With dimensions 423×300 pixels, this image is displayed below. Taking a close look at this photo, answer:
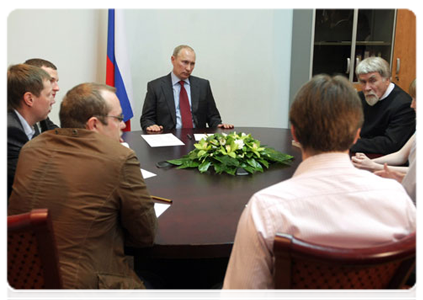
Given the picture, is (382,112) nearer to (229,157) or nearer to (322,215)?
(229,157)

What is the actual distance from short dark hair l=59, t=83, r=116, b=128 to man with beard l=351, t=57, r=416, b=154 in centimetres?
182

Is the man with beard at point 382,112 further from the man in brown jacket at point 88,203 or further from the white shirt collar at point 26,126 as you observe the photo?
the white shirt collar at point 26,126

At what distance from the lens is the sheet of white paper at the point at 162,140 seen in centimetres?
280

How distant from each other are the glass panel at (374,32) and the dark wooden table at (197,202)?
252 cm

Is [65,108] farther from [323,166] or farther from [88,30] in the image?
[88,30]

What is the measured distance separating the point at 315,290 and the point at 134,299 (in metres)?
0.69

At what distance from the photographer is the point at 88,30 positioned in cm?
414

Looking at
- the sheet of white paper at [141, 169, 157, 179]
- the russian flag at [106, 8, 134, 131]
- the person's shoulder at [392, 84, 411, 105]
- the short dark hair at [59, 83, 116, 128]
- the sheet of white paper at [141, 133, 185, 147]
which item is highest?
the russian flag at [106, 8, 134, 131]

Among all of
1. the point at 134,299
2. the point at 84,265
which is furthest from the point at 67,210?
the point at 134,299

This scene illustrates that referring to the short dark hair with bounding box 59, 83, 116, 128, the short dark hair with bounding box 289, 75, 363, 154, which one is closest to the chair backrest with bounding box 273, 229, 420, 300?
the short dark hair with bounding box 289, 75, 363, 154

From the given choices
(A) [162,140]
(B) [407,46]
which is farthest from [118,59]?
(B) [407,46]

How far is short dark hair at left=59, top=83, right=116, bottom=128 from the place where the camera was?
57.1 inches

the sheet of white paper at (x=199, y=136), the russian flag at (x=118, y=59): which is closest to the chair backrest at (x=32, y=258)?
the sheet of white paper at (x=199, y=136)

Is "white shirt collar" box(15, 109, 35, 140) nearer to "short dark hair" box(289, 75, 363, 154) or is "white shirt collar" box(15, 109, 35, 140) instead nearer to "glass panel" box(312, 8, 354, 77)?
"short dark hair" box(289, 75, 363, 154)
